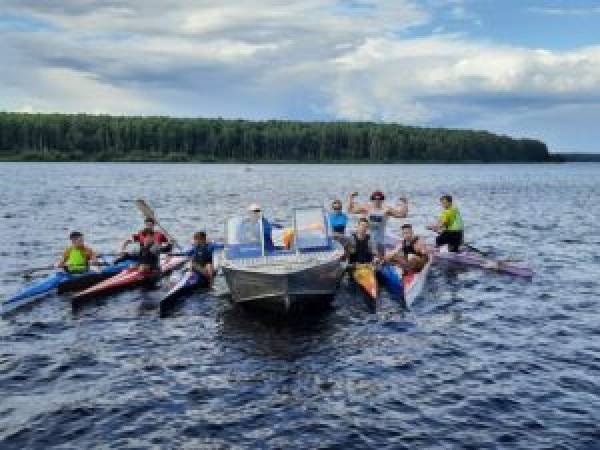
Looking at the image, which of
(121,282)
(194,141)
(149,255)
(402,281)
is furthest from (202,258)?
(194,141)

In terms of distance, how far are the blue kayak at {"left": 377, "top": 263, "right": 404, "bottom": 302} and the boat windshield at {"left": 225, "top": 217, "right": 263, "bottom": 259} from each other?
4.79m

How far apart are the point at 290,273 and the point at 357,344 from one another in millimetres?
2550

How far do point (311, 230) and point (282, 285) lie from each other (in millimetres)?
3483

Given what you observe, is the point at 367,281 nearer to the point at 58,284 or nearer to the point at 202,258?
the point at 202,258

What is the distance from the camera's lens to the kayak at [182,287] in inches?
822

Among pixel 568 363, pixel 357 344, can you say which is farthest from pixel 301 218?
pixel 568 363

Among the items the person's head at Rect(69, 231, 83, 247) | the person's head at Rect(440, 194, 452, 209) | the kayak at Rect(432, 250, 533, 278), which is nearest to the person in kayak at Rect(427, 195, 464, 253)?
the person's head at Rect(440, 194, 452, 209)

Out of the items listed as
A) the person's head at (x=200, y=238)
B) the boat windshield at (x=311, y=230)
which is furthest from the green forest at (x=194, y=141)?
the boat windshield at (x=311, y=230)

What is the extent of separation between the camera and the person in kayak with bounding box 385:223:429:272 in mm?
24797

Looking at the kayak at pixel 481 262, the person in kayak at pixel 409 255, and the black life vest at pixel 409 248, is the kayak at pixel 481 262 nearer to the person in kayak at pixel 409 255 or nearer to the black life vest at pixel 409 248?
the person in kayak at pixel 409 255

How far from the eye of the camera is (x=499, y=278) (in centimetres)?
2698

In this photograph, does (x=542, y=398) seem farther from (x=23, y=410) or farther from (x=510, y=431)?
(x=23, y=410)

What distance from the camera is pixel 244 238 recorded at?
2148 centimetres

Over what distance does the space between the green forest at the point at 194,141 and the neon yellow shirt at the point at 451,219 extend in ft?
442
